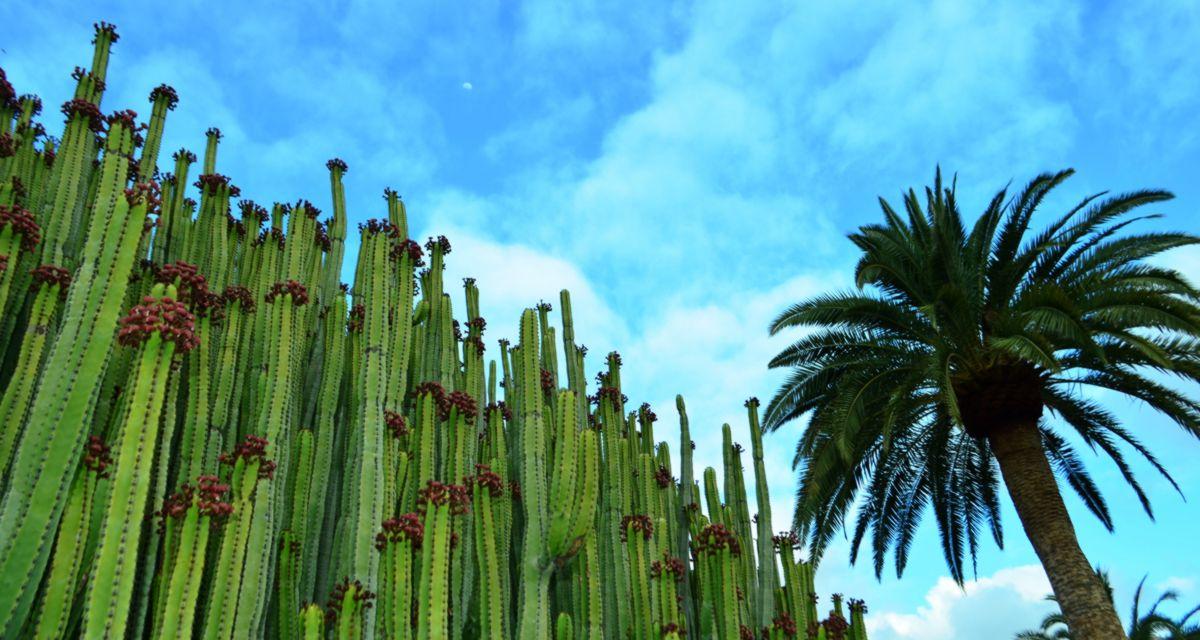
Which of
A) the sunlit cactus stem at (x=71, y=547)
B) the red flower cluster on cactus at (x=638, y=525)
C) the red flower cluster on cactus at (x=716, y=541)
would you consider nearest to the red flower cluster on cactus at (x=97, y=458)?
the sunlit cactus stem at (x=71, y=547)

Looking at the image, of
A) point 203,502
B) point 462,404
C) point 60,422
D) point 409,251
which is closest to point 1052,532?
point 462,404

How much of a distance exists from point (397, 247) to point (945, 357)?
813 centimetres

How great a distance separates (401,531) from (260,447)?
89cm

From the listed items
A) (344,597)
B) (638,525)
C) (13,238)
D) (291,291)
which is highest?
(291,291)

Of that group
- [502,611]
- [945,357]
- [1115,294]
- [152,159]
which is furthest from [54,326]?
[1115,294]

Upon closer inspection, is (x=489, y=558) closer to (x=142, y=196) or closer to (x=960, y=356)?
(x=142, y=196)

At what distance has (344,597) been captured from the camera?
4.27m

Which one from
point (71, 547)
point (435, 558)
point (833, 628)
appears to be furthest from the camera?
point (833, 628)

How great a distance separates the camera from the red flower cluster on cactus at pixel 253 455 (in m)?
4.36

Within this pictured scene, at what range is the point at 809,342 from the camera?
530 inches

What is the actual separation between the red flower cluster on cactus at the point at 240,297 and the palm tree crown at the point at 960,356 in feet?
27.5

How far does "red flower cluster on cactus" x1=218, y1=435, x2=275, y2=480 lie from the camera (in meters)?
4.36

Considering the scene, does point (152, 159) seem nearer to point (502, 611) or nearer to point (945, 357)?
point (502, 611)

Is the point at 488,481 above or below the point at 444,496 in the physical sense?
above
